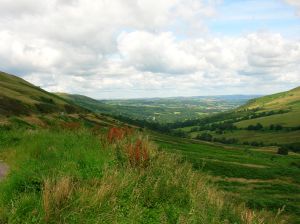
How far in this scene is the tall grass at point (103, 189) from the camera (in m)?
8.14

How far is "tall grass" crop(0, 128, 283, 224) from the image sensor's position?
814 cm

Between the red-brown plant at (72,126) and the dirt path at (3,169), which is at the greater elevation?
the red-brown plant at (72,126)

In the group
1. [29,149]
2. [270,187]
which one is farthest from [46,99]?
[29,149]

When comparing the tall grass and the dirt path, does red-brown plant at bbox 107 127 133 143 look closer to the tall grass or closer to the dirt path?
the tall grass

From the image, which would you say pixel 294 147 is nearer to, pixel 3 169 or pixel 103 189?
pixel 3 169

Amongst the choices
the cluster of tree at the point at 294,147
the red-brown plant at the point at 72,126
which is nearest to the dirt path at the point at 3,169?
the red-brown plant at the point at 72,126

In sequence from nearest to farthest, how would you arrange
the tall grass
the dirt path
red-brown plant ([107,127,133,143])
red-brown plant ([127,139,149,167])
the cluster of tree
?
1. the tall grass
2. the dirt path
3. red-brown plant ([127,139,149,167])
4. red-brown plant ([107,127,133,143])
5. the cluster of tree

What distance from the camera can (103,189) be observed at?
29.1ft

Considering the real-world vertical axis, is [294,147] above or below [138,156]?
below

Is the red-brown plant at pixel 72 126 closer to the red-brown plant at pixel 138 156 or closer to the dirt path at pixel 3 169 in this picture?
the dirt path at pixel 3 169

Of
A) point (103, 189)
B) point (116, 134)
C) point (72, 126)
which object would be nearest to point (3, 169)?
point (116, 134)

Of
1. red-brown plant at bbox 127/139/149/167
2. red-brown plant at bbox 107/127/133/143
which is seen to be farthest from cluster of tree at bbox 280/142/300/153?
red-brown plant at bbox 127/139/149/167

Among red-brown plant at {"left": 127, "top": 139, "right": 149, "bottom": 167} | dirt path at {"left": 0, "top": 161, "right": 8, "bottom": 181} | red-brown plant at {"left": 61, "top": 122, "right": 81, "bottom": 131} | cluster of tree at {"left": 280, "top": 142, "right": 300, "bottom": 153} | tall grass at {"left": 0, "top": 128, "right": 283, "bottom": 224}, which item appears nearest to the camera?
tall grass at {"left": 0, "top": 128, "right": 283, "bottom": 224}

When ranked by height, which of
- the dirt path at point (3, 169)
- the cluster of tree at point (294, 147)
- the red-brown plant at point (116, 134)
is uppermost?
the red-brown plant at point (116, 134)
